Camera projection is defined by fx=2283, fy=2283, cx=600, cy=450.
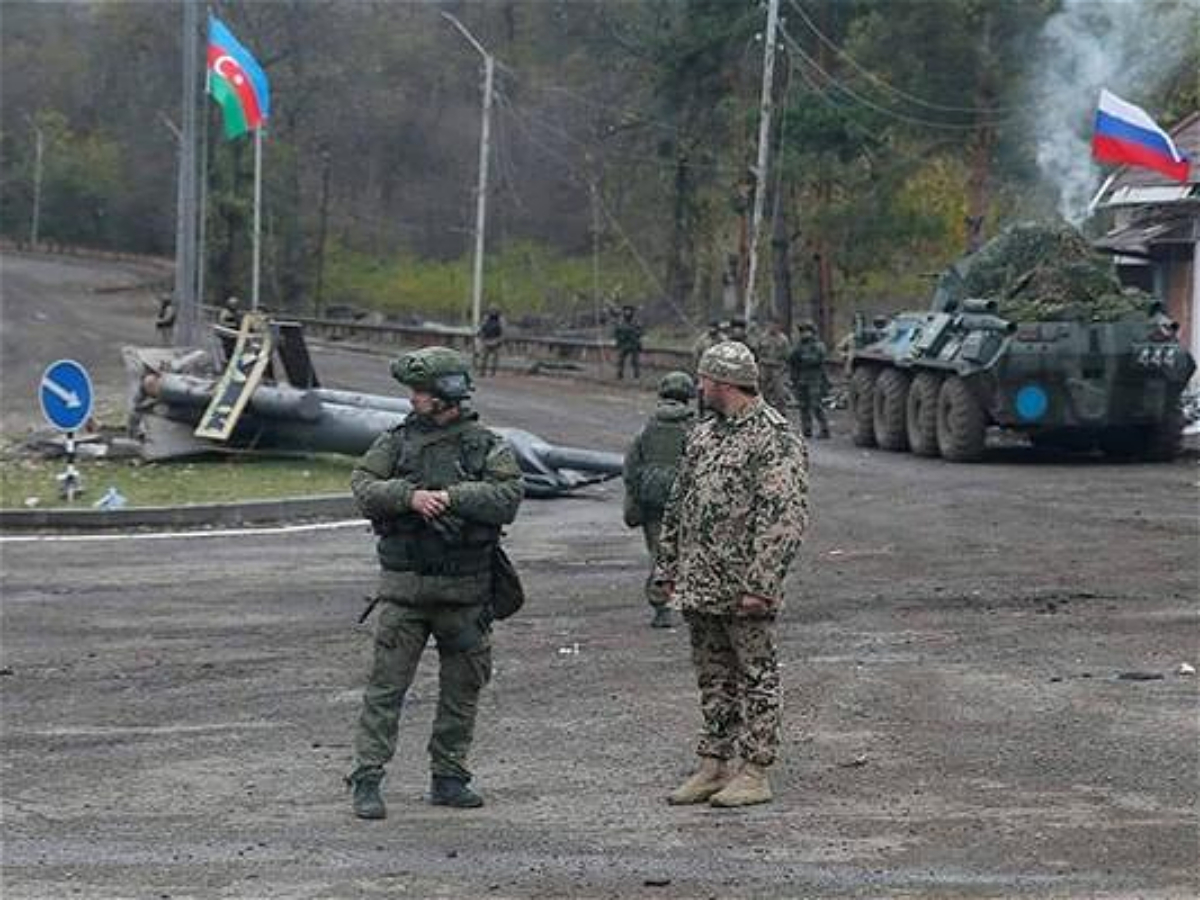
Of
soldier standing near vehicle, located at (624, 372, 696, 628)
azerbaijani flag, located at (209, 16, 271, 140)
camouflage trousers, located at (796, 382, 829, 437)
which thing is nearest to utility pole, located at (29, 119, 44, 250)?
azerbaijani flag, located at (209, 16, 271, 140)

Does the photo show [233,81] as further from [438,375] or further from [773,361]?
[438,375]

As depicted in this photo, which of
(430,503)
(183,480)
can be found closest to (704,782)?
(430,503)

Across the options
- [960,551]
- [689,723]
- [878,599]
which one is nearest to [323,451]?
[960,551]

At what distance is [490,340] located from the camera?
4575 cm

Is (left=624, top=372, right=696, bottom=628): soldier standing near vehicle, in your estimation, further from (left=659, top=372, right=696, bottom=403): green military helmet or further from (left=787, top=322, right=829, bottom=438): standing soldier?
(left=787, top=322, right=829, bottom=438): standing soldier

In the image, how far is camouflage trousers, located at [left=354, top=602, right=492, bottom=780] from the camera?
856 centimetres

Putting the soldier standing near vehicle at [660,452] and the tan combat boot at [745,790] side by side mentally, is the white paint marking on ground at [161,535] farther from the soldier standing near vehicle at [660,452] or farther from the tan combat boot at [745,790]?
the tan combat boot at [745,790]

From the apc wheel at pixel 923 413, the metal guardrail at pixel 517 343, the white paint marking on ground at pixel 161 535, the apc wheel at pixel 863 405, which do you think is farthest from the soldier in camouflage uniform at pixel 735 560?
the metal guardrail at pixel 517 343

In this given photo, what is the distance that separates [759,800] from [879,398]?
62.6 feet

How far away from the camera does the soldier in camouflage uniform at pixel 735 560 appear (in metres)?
8.50

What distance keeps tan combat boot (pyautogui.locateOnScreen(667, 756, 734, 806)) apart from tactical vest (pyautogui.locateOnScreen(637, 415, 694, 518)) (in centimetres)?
370

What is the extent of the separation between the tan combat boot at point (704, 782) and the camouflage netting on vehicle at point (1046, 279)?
1633 centimetres

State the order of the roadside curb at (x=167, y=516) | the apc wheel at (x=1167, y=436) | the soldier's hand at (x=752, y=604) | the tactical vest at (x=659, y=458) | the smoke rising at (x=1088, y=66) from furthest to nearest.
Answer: the smoke rising at (x=1088, y=66)
the apc wheel at (x=1167, y=436)
the roadside curb at (x=167, y=516)
the tactical vest at (x=659, y=458)
the soldier's hand at (x=752, y=604)

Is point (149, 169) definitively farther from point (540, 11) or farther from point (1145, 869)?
point (1145, 869)
